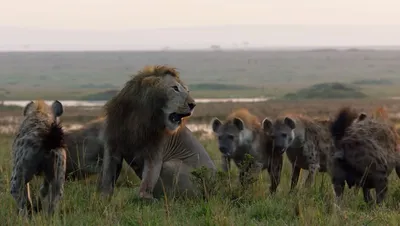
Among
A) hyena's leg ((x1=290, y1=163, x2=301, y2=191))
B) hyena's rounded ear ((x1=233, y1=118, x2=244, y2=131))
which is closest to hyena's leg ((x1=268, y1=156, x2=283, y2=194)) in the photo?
hyena's leg ((x1=290, y1=163, x2=301, y2=191))

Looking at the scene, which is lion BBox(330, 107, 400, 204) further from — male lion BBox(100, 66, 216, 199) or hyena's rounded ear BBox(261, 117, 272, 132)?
hyena's rounded ear BBox(261, 117, 272, 132)

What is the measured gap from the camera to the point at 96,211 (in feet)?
20.2

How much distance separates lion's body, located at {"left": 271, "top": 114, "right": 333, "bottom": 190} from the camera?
28.0 feet

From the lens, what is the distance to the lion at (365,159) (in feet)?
21.9

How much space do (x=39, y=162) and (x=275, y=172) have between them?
121 inches

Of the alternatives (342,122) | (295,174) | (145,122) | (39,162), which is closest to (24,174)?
(39,162)

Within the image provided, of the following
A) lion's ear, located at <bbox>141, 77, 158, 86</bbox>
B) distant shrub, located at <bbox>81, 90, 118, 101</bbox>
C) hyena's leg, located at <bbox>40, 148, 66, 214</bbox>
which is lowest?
distant shrub, located at <bbox>81, 90, 118, 101</bbox>

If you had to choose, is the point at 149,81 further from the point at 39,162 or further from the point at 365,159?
the point at 365,159

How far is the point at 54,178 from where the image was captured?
605 cm

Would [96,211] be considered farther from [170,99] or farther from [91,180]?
[91,180]

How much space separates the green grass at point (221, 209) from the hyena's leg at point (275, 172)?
0.74 meters

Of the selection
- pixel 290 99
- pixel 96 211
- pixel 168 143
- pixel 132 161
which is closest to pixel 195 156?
→ pixel 168 143

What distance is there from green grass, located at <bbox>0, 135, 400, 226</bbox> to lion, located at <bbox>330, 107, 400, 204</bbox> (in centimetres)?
14

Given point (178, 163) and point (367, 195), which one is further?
point (178, 163)
